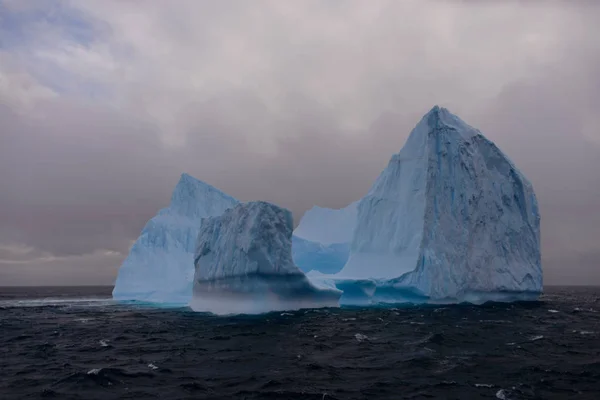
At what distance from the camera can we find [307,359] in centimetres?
1205

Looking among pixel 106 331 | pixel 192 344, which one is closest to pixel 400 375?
pixel 192 344

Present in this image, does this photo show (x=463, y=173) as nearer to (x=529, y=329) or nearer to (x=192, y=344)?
(x=529, y=329)

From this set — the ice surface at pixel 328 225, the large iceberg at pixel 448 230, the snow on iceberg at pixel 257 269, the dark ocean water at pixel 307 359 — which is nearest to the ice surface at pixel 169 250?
the ice surface at pixel 328 225

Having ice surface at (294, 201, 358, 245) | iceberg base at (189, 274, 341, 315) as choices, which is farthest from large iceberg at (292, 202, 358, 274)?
iceberg base at (189, 274, 341, 315)

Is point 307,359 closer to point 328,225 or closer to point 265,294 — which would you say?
point 265,294

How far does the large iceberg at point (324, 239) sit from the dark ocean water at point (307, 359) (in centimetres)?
1717

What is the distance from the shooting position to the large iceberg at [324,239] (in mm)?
37000

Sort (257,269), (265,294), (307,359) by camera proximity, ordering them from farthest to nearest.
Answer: (265,294) → (257,269) → (307,359)

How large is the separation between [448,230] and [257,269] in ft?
39.3

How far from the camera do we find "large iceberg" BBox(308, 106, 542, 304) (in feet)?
86.8

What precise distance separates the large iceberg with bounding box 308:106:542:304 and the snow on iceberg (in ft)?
9.83

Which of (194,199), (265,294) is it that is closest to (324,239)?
(194,199)

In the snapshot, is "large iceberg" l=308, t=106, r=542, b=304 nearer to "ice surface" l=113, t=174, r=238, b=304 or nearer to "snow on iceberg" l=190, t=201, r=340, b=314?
"snow on iceberg" l=190, t=201, r=340, b=314

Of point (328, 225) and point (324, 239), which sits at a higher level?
point (328, 225)
